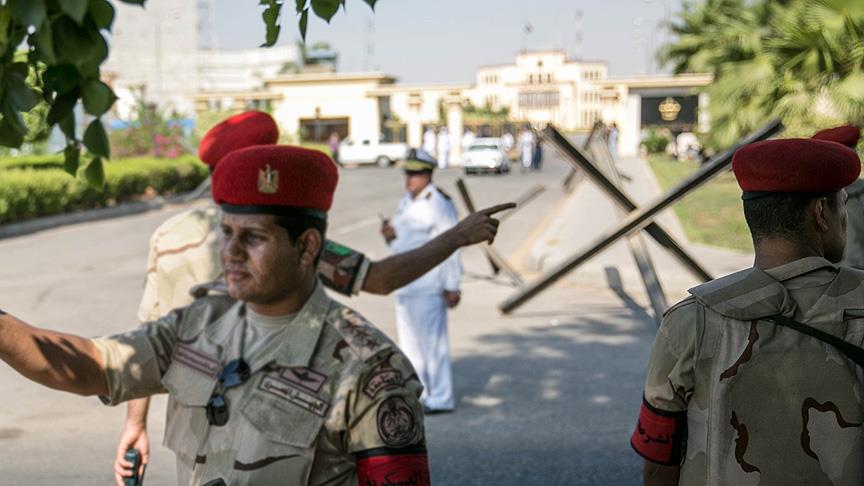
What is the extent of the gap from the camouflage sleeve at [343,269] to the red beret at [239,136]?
0.43 meters

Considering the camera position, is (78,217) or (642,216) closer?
(642,216)

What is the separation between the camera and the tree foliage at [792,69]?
47.9ft

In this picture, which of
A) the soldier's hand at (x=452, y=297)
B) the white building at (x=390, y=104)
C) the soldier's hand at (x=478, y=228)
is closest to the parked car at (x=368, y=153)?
the white building at (x=390, y=104)

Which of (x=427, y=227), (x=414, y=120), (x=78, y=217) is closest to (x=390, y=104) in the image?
(x=414, y=120)

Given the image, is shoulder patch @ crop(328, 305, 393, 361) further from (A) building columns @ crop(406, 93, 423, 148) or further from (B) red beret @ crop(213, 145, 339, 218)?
(A) building columns @ crop(406, 93, 423, 148)

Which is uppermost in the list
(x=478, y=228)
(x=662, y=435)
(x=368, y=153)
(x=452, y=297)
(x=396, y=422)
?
(x=478, y=228)

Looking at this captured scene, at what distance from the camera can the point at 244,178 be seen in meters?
2.50

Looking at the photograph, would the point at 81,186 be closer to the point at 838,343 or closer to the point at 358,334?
the point at 358,334

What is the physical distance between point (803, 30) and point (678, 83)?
38870 millimetres

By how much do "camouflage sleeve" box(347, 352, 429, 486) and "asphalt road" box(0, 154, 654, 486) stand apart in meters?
3.36

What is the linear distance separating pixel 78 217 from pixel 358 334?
19314 mm

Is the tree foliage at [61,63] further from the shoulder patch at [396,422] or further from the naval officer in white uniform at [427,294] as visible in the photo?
the naval officer in white uniform at [427,294]

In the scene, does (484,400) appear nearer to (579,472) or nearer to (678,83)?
(579,472)

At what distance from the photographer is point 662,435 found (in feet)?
8.21
